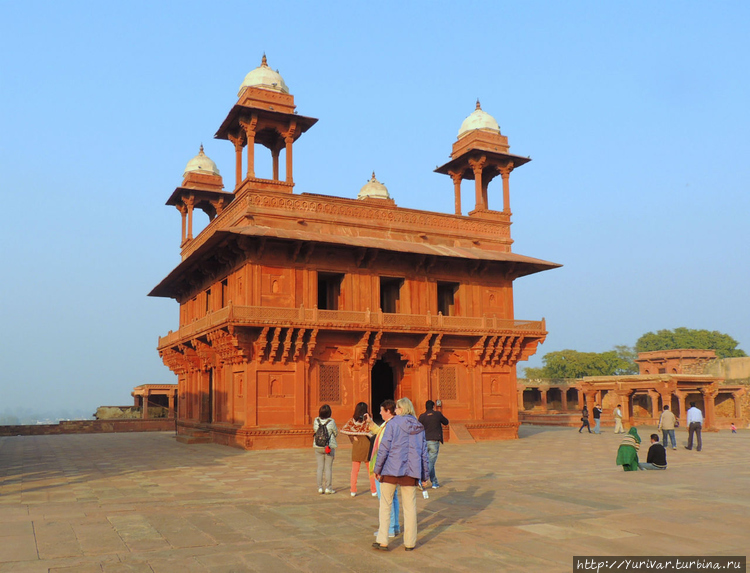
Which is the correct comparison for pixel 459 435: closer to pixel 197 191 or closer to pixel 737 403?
pixel 197 191

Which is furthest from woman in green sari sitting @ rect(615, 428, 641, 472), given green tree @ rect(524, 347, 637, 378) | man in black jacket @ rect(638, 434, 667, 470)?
green tree @ rect(524, 347, 637, 378)

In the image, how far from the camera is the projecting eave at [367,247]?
68.8 ft

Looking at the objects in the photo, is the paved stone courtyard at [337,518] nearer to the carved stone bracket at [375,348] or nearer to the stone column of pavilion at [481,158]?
the carved stone bracket at [375,348]

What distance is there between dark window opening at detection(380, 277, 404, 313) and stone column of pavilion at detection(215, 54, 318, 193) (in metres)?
5.15

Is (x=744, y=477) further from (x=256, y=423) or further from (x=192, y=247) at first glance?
(x=192, y=247)

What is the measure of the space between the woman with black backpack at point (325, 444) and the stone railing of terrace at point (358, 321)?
10213 mm

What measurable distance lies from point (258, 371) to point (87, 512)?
12433 millimetres

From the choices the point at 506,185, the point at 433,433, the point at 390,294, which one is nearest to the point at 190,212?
the point at 390,294

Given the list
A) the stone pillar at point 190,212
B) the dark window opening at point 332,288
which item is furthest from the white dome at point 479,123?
the stone pillar at point 190,212

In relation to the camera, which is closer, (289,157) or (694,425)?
(694,425)

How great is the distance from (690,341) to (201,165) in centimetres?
6898

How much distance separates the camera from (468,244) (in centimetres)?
2631

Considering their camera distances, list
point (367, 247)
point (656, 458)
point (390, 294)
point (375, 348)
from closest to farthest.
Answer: point (656, 458)
point (367, 247)
point (375, 348)
point (390, 294)

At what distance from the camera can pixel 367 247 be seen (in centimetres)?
2256
